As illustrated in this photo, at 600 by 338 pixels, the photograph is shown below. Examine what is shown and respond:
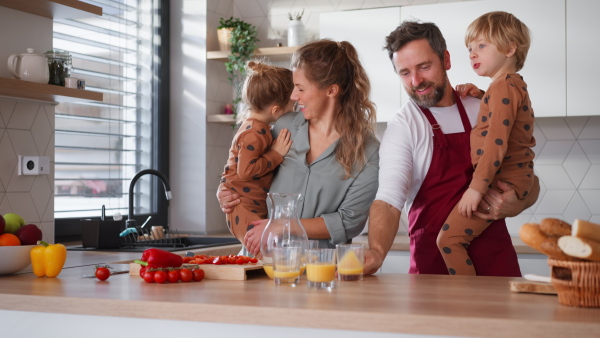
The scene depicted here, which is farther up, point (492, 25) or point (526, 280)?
point (492, 25)

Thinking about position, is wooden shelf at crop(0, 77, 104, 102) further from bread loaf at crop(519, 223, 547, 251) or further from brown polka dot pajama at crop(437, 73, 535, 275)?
bread loaf at crop(519, 223, 547, 251)

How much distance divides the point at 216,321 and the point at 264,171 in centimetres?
94

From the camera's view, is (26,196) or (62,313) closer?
(62,313)

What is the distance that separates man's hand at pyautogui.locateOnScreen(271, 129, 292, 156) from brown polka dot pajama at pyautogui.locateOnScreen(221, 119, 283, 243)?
2 centimetres

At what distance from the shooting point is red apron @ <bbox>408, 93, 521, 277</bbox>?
7.99 ft

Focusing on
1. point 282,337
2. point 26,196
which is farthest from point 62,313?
point 26,196

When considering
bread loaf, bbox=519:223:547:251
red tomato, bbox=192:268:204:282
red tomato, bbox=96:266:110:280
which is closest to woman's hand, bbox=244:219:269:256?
red tomato, bbox=192:268:204:282

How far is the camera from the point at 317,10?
15.4ft

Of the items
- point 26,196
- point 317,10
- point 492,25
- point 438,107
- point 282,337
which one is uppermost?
point 317,10

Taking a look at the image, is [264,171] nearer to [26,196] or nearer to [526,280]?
[526,280]

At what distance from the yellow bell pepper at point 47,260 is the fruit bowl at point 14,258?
0.12ft

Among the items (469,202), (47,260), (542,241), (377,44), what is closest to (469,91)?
(469,202)

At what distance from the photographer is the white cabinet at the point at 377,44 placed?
416 cm

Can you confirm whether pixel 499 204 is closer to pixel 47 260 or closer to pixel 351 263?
pixel 351 263
